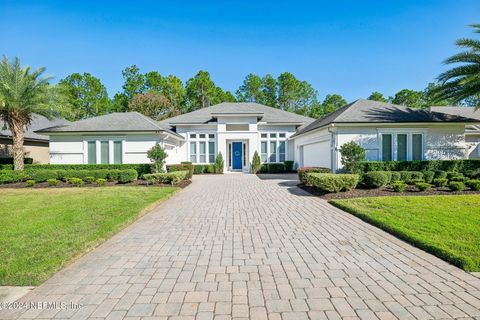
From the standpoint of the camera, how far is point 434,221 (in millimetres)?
6074

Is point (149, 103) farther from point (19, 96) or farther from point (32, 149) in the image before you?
point (19, 96)

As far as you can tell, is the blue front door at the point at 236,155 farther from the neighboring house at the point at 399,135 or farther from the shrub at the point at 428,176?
the shrub at the point at 428,176

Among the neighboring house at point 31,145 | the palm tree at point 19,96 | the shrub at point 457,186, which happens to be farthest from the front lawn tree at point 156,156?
the shrub at point 457,186

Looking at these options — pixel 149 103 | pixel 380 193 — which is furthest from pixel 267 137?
pixel 149 103

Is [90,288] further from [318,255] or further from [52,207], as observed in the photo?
[52,207]

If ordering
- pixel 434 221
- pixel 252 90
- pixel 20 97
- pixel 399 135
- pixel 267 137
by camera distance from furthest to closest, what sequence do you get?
pixel 252 90 < pixel 267 137 < pixel 20 97 < pixel 399 135 < pixel 434 221

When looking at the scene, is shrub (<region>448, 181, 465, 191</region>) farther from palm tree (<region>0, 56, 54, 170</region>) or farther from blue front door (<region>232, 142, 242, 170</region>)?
palm tree (<region>0, 56, 54, 170</region>)

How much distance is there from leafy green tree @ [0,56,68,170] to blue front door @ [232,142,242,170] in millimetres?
13843

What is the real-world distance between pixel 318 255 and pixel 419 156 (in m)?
13.8

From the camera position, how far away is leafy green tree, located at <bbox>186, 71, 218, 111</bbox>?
44.3m

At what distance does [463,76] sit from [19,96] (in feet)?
83.7

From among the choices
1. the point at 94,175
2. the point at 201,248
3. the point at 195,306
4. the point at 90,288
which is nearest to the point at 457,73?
the point at 201,248

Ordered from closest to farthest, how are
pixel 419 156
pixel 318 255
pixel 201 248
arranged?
1. pixel 318 255
2. pixel 201 248
3. pixel 419 156

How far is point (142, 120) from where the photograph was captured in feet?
62.4
